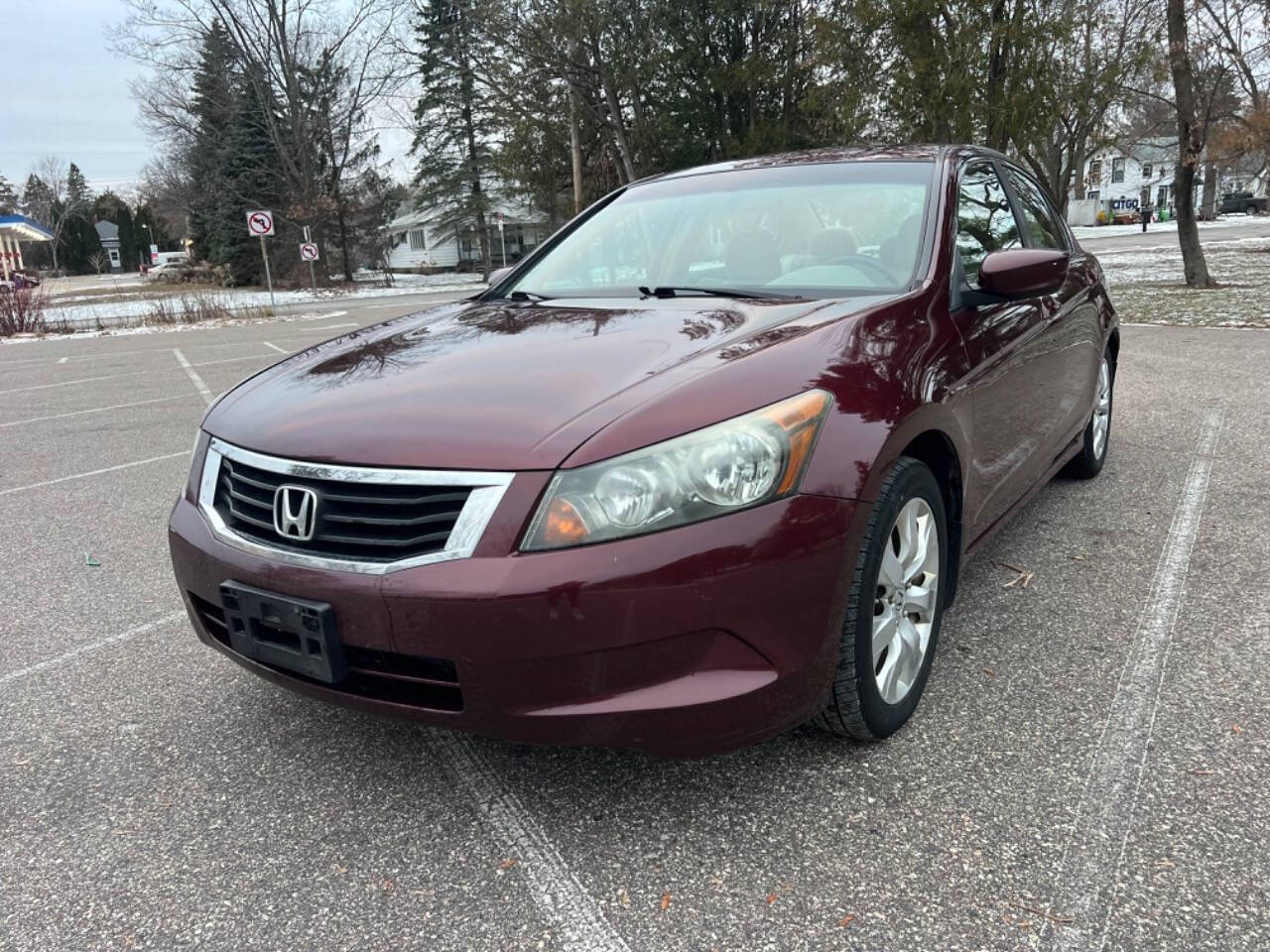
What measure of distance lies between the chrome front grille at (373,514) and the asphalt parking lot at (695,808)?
0.69 metres

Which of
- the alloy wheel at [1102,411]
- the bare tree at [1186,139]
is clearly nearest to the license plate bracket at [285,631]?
the alloy wheel at [1102,411]

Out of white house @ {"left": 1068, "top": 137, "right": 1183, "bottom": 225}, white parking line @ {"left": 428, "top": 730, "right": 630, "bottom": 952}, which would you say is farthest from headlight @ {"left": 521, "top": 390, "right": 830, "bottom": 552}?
white house @ {"left": 1068, "top": 137, "right": 1183, "bottom": 225}

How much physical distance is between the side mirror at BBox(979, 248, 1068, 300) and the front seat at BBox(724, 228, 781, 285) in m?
0.64

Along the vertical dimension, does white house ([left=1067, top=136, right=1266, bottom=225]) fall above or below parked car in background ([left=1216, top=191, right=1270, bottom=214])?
above

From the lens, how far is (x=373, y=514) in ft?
6.43

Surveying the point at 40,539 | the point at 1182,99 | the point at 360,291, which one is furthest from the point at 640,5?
the point at 40,539

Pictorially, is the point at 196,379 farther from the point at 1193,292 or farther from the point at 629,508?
the point at 1193,292

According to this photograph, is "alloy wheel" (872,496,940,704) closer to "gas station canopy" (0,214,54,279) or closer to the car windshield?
the car windshield

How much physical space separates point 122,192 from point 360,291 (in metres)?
82.8

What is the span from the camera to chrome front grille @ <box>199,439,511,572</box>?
188 cm

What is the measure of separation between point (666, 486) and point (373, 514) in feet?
2.05

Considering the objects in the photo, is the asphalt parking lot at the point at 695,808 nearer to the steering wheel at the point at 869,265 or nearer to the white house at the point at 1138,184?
the steering wheel at the point at 869,265

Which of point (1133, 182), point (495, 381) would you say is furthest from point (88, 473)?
point (1133, 182)

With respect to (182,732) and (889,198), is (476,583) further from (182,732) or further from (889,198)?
(889,198)
